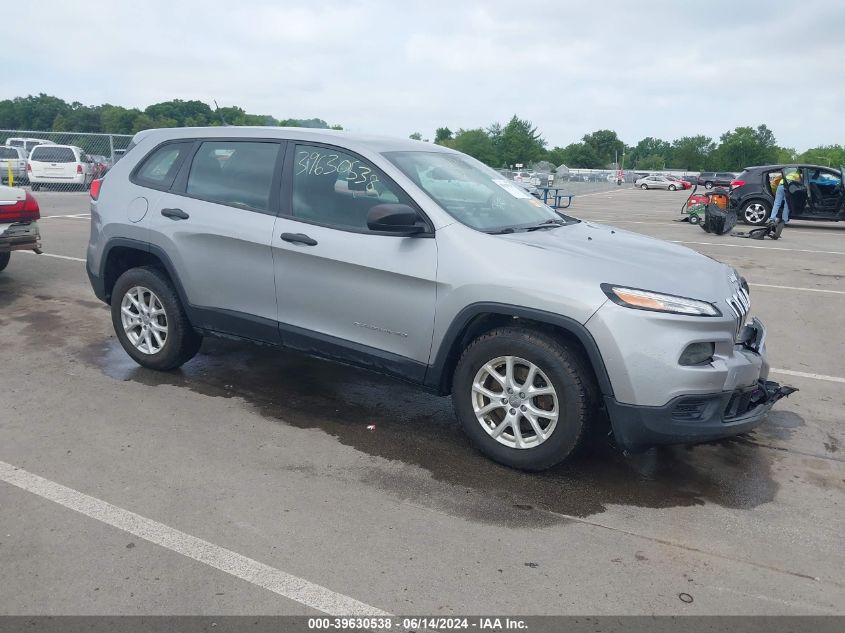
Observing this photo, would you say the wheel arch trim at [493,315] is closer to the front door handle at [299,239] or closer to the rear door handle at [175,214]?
the front door handle at [299,239]

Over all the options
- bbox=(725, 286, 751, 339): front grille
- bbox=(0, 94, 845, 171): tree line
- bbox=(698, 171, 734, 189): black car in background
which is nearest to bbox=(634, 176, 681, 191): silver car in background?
bbox=(698, 171, 734, 189): black car in background

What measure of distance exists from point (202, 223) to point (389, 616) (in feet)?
10.0

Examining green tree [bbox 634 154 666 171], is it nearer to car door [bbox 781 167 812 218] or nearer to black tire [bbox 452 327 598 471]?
car door [bbox 781 167 812 218]

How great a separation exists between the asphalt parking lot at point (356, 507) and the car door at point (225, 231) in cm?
62

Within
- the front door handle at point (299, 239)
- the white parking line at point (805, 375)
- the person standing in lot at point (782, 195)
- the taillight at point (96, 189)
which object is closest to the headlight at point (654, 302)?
the front door handle at point (299, 239)

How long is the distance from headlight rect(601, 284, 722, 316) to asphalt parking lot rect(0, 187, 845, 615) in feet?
3.29

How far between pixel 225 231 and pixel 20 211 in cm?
429

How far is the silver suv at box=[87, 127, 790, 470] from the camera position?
11.7ft

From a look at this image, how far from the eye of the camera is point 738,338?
12.6 ft

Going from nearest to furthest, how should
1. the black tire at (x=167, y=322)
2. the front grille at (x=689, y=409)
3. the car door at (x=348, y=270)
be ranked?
the front grille at (x=689, y=409)
the car door at (x=348, y=270)
the black tire at (x=167, y=322)

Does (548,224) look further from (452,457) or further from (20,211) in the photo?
(20,211)

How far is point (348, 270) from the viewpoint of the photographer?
421cm

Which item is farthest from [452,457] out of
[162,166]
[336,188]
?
[162,166]

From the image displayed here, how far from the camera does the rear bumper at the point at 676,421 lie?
11.5 ft
